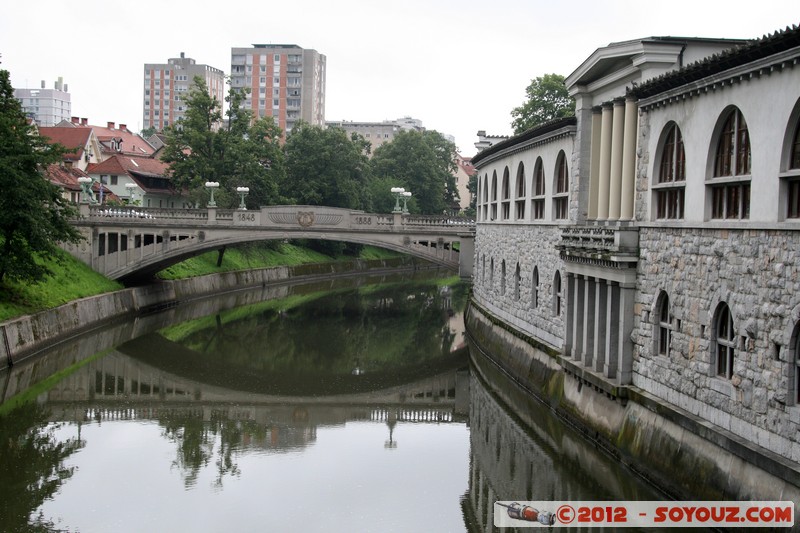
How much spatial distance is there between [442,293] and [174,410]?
40512 millimetres

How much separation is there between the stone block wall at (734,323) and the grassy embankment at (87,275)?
21.5m

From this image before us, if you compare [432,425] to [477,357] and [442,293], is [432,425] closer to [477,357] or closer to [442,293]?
[477,357]

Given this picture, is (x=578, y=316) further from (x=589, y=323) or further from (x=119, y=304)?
(x=119, y=304)

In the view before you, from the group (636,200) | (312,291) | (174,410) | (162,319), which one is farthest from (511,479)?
(312,291)

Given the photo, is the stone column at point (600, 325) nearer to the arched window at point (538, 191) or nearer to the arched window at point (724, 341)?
the arched window at point (724, 341)

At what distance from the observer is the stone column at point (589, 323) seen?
24.2 meters

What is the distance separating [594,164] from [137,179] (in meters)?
57.7

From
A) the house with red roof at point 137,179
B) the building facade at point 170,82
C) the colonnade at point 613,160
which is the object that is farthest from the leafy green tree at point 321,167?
the building facade at point 170,82

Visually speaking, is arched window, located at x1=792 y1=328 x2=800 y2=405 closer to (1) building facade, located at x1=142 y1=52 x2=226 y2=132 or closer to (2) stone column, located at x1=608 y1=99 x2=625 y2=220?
(2) stone column, located at x1=608 y1=99 x2=625 y2=220

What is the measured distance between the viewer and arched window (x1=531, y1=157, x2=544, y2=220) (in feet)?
106

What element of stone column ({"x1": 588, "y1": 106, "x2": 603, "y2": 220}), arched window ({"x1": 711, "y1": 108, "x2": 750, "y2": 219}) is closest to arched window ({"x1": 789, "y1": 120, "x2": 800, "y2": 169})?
arched window ({"x1": 711, "y1": 108, "x2": 750, "y2": 219})

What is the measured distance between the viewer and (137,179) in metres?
78.6

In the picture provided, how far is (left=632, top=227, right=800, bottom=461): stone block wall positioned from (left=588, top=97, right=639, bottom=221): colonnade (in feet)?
7.08

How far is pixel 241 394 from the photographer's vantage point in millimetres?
31688
